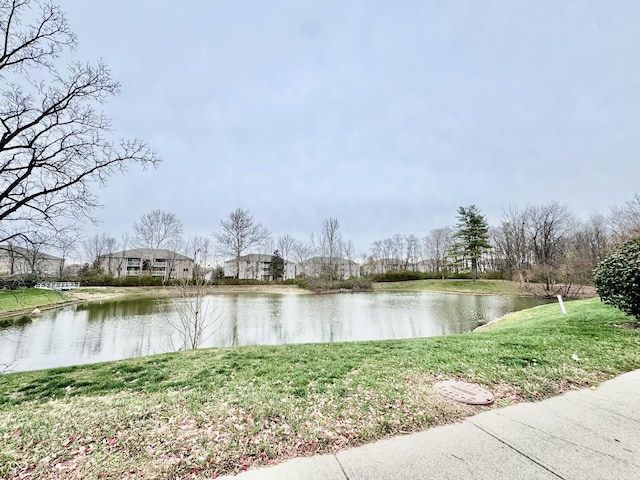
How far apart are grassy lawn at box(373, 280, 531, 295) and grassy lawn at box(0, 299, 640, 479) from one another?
2573 centimetres

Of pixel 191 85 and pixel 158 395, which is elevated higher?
pixel 191 85

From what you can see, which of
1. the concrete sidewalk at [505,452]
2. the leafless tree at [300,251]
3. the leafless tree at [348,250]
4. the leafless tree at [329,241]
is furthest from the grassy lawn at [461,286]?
the concrete sidewalk at [505,452]

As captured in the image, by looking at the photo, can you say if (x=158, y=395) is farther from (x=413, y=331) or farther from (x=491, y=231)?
(x=491, y=231)

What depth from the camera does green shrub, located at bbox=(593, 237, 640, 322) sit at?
540 cm

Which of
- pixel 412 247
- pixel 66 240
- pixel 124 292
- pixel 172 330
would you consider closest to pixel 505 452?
pixel 66 240

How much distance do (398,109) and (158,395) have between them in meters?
22.3

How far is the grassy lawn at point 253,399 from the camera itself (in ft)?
6.93

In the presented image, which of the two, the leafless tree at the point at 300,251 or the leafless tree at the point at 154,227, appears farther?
the leafless tree at the point at 300,251

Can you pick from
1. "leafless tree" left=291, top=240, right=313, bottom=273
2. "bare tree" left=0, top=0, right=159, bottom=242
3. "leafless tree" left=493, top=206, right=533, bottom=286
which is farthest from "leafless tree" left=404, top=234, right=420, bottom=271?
"bare tree" left=0, top=0, right=159, bottom=242

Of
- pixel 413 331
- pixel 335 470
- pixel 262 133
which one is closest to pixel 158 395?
pixel 335 470

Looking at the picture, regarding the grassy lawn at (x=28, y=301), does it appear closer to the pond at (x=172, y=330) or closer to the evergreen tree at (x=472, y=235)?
the pond at (x=172, y=330)

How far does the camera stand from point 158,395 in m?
3.35

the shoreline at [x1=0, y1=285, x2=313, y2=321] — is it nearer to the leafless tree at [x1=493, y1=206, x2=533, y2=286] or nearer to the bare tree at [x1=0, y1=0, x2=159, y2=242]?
the bare tree at [x1=0, y1=0, x2=159, y2=242]

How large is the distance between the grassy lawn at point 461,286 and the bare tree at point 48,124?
30875mm
